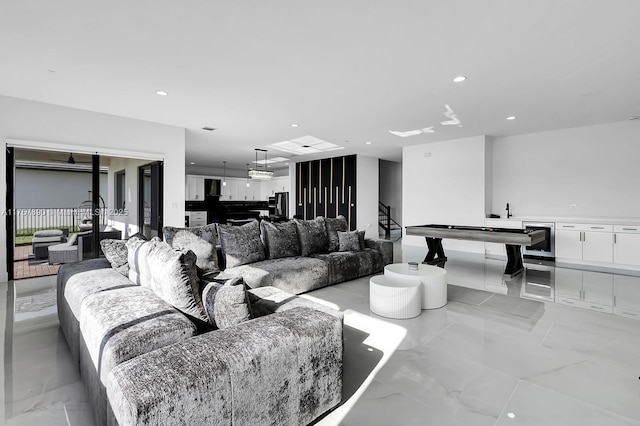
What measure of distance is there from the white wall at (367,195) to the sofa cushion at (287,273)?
558 centimetres

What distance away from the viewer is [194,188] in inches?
464

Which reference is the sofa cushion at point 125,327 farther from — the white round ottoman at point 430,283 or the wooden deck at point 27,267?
the wooden deck at point 27,267

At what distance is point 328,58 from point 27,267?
5.72 m

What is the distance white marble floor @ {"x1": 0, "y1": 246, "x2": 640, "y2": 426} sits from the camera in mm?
1796

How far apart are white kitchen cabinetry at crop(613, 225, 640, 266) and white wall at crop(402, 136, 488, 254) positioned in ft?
7.21

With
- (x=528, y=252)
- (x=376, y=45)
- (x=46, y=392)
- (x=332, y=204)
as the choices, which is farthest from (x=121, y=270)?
(x=332, y=204)

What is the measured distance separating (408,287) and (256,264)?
1.94 meters

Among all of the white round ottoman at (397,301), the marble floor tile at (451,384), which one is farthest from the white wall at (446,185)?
the marble floor tile at (451,384)

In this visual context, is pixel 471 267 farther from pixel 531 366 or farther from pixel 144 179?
pixel 144 179

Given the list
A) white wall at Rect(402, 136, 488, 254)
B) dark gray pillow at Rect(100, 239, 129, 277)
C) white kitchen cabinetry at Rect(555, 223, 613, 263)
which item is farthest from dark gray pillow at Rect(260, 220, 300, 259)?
white kitchen cabinetry at Rect(555, 223, 613, 263)

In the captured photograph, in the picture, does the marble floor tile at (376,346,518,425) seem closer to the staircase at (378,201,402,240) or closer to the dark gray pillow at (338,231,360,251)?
the dark gray pillow at (338,231,360,251)

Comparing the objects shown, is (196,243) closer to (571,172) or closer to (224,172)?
(571,172)

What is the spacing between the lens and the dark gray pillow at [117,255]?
2.95 meters

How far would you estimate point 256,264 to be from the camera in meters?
4.09
